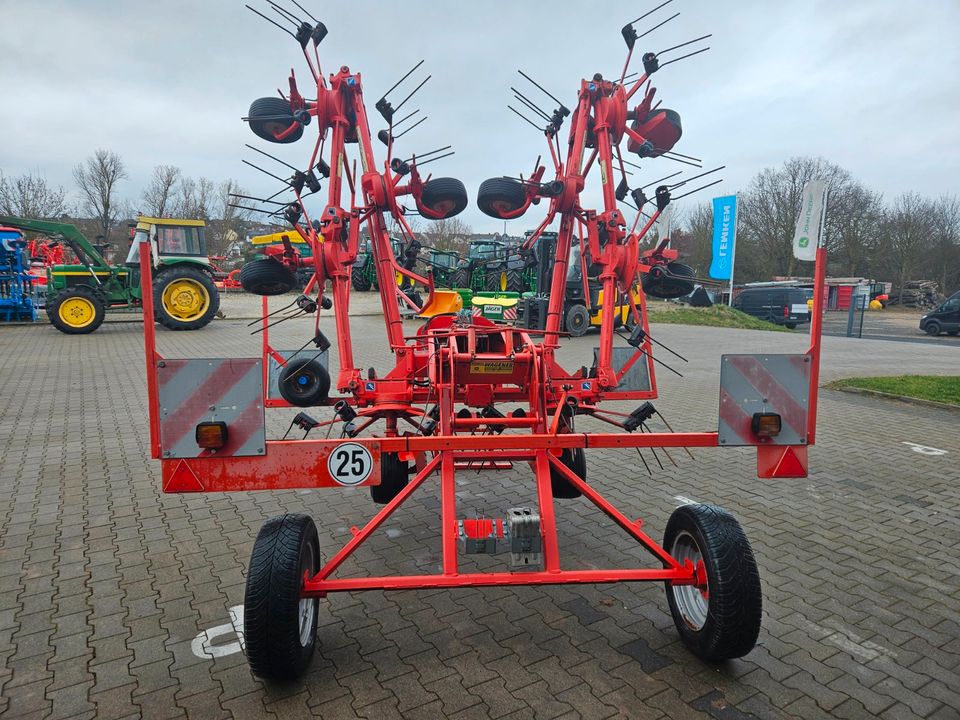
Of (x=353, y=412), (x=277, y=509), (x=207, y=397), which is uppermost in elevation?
(x=207, y=397)

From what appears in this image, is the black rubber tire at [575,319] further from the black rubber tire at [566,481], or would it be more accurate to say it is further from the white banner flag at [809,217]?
the black rubber tire at [566,481]

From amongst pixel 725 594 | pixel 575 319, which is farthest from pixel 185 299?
pixel 725 594

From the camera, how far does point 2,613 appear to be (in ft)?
10.7

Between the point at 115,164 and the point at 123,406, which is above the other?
the point at 115,164

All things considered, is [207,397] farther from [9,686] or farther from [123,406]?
[123,406]

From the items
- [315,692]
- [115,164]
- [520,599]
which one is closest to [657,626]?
[520,599]

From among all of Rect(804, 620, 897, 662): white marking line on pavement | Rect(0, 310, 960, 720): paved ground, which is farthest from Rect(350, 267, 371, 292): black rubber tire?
Rect(804, 620, 897, 662): white marking line on pavement

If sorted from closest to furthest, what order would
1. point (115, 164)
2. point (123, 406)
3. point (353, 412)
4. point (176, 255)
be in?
1. point (353, 412)
2. point (123, 406)
3. point (176, 255)
4. point (115, 164)

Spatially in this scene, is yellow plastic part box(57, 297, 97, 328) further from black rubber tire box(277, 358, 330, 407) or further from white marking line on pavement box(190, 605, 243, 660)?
white marking line on pavement box(190, 605, 243, 660)

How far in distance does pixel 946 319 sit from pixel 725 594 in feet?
94.7

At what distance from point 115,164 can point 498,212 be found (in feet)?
137

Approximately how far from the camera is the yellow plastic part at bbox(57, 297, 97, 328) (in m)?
15.9

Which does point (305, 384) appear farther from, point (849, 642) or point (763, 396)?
point (849, 642)

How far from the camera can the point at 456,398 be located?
13.3 ft
